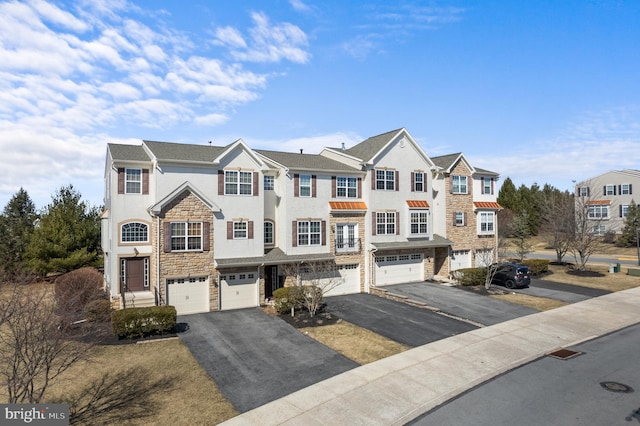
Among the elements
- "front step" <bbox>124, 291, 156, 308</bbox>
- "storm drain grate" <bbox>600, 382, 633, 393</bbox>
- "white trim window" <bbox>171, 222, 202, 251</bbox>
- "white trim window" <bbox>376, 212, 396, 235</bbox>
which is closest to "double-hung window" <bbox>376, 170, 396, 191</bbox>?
"white trim window" <bbox>376, 212, 396, 235</bbox>

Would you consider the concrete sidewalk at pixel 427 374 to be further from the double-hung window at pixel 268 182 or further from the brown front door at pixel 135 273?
the brown front door at pixel 135 273

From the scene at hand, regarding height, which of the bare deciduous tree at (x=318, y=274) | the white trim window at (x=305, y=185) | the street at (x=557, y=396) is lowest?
the street at (x=557, y=396)

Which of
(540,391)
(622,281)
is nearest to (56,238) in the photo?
(540,391)

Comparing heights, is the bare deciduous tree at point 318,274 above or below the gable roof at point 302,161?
below

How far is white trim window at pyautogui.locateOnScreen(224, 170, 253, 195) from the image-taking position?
80.8 ft

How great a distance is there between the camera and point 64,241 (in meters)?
33.3

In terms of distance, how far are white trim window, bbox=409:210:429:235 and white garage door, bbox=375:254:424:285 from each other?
2084mm

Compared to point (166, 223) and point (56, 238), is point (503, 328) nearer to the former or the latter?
point (166, 223)

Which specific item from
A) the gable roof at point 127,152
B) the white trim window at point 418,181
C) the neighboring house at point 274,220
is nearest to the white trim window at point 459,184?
the neighboring house at point 274,220

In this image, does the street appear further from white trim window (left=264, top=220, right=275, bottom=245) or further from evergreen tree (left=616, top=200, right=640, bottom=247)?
evergreen tree (left=616, top=200, right=640, bottom=247)

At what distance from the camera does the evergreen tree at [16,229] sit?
35.5m

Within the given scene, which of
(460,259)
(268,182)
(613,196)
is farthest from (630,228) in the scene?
(268,182)

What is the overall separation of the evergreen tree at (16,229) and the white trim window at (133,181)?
16921mm

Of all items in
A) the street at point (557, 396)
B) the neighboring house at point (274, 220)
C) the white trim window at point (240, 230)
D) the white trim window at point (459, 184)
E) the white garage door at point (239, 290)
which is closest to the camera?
the street at point (557, 396)
